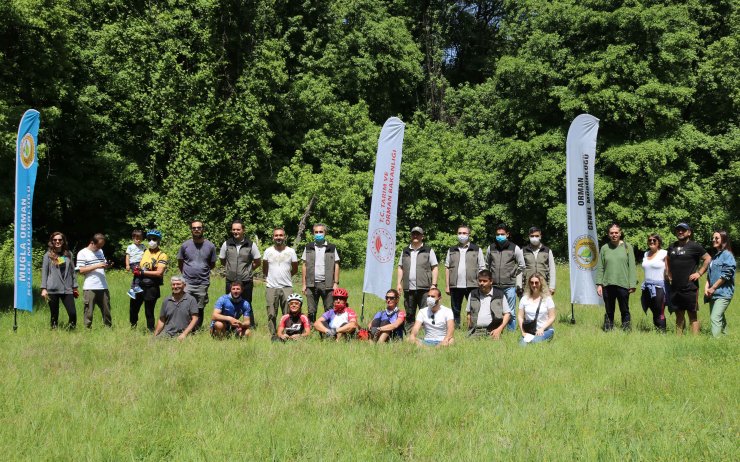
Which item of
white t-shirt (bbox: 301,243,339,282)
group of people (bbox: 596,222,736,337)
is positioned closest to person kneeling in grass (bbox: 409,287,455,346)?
white t-shirt (bbox: 301,243,339,282)

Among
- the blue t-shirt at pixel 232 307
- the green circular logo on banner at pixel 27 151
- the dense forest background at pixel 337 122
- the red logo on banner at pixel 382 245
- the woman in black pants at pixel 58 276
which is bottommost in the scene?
the blue t-shirt at pixel 232 307

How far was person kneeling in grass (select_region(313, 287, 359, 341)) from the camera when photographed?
33.4ft

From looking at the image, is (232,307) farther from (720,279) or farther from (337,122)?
(337,122)

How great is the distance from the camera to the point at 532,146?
29.7 m

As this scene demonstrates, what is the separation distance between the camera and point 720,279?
970 centimetres

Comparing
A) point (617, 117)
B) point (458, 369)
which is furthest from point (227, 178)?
point (458, 369)

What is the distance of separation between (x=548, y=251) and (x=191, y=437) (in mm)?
8012

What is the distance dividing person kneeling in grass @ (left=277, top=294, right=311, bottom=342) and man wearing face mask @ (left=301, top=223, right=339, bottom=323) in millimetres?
882

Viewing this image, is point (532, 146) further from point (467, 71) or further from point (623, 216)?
point (467, 71)

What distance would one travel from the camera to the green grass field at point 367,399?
5.13 meters

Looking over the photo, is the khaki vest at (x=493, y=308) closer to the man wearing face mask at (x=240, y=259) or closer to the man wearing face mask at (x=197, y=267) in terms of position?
the man wearing face mask at (x=240, y=259)

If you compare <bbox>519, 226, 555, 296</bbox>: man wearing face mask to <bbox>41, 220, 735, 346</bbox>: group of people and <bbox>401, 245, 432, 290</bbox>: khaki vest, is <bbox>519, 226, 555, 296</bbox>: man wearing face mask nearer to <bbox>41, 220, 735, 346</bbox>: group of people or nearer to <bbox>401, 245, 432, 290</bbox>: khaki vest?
<bbox>41, 220, 735, 346</bbox>: group of people

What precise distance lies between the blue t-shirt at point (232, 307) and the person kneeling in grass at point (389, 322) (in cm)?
198

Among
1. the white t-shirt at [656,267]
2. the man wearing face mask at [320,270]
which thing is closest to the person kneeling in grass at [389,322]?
the man wearing face mask at [320,270]
